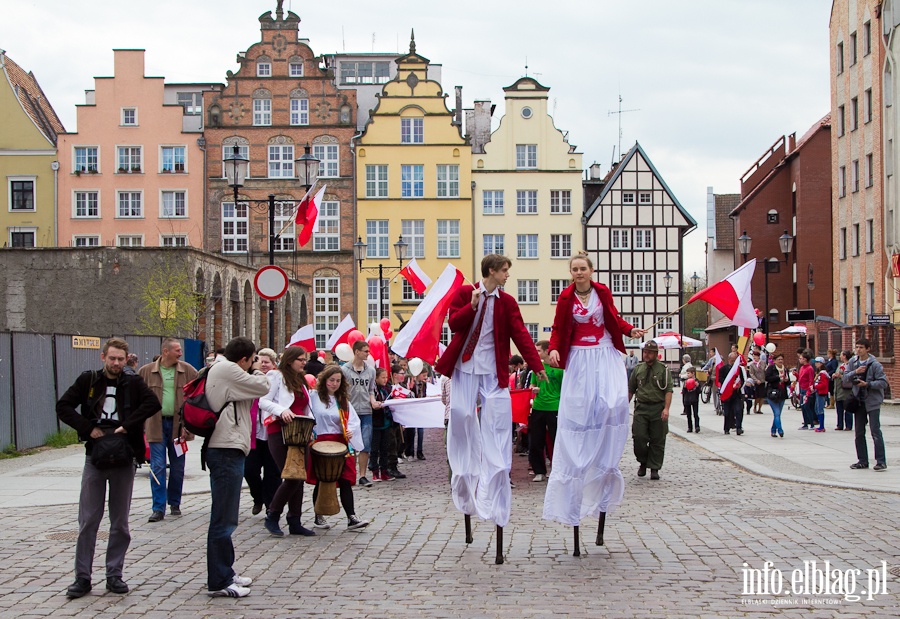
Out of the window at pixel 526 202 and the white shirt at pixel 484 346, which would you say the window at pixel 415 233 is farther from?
the white shirt at pixel 484 346

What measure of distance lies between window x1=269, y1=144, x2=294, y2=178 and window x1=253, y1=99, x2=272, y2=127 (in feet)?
4.53

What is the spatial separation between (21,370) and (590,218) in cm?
4689

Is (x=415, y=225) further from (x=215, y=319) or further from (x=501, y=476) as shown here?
(x=501, y=476)

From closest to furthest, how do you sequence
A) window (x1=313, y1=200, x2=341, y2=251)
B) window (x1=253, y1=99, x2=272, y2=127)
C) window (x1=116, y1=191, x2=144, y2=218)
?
window (x1=116, y1=191, x2=144, y2=218), window (x1=253, y1=99, x2=272, y2=127), window (x1=313, y1=200, x2=341, y2=251)

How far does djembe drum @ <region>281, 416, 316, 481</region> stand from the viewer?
32.9ft

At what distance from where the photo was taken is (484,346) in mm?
8688

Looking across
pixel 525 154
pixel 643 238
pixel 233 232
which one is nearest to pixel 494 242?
pixel 525 154

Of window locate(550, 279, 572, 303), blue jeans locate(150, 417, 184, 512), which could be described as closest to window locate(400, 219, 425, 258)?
window locate(550, 279, 572, 303)

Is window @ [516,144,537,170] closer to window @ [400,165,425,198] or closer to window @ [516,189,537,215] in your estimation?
window @ [516,189,537,215]

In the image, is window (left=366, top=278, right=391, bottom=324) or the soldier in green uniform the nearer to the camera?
the soldier in green uniform

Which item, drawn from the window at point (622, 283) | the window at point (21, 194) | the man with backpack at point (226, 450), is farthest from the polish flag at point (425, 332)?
the window at point (21, 194)

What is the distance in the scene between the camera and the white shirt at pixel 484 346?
28.4 feet

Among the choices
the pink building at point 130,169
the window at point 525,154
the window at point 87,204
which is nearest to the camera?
the pink building at point 130,169

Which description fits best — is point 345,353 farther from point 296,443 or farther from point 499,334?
point 499,334
